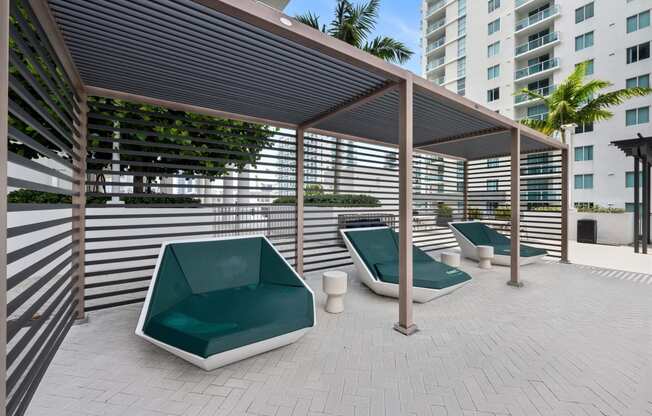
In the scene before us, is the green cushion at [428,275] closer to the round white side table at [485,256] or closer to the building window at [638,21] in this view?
the round white side table at [485,256]

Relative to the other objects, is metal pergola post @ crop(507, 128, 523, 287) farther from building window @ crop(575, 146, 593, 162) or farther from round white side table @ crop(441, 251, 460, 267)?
building window @ crop(575, 146, 593, 162)

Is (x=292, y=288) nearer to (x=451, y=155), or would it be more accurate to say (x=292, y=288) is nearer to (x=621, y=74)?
(x=451, y=155)

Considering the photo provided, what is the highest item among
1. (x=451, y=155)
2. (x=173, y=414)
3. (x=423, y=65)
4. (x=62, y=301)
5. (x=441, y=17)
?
(x=441, y=17)

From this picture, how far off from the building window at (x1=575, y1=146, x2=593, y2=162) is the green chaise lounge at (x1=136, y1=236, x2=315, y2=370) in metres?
21.8

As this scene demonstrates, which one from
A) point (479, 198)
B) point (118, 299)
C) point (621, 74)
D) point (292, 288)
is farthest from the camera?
point (621, 74)

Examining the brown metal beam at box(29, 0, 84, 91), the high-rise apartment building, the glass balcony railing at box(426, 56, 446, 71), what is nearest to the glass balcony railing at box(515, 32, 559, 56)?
the high-rise apartment building

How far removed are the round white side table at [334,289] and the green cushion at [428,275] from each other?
2.79 ft

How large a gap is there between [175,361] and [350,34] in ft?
32.1

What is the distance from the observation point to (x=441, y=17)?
30.7 metres

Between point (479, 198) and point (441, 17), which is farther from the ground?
point (441, 17)

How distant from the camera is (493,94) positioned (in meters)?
24.3

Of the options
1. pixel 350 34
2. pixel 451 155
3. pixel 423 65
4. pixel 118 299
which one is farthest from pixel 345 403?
pixel 423 65

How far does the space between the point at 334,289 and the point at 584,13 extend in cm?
2558

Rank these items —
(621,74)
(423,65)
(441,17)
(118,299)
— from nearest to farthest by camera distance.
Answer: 1. (118,299)
2. (621,74)
3. (441,17)
4. (423,65)
